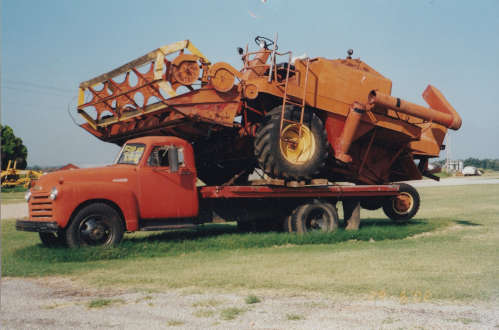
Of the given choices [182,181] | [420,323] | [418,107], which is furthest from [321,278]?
[418,107]

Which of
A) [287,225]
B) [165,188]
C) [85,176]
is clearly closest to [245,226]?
[287,225]

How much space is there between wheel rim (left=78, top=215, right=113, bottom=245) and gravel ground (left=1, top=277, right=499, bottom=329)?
2723 millimetres

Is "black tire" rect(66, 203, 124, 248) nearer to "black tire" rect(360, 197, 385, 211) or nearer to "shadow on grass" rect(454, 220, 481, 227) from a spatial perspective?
"black tire" rect(360, 197, 385, 211)

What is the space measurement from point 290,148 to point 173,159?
273 centimetres

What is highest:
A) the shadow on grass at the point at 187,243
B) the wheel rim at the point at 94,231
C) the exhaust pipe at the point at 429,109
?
the exhaust pipe at the point at 429,109

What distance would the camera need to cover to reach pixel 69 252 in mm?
8484

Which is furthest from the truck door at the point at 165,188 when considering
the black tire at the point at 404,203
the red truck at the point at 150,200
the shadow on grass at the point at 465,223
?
the shadow on grass at the point at 465,223

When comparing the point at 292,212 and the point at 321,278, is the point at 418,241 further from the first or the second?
the point at 321,278

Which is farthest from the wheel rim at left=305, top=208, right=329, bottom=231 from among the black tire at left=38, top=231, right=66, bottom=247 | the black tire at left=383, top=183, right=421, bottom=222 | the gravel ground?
the gravel ground

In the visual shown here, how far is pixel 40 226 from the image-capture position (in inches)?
342

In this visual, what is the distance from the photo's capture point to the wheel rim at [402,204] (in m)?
14.1

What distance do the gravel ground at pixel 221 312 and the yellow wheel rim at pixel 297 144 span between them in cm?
526

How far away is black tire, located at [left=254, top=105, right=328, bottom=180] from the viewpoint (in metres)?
10.3

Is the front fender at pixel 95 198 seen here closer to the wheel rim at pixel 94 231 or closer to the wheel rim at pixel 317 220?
the wheel rim at pixel 94 231
